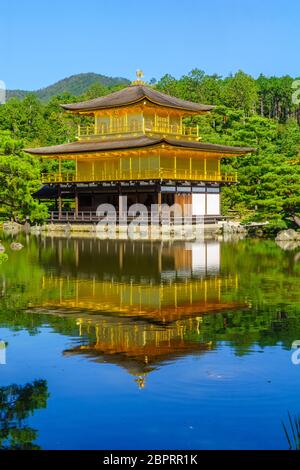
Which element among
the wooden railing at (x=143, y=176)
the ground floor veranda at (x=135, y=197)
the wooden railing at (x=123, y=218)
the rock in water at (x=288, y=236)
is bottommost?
the rock in water at (x=288, y=236)

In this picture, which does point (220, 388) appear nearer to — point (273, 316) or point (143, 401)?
point (143, 401)

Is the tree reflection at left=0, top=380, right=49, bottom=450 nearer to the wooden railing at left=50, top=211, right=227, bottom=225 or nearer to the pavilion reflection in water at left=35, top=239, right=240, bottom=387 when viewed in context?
the pavilion reflection in water at left=35, top=239, right=240, bottom=387

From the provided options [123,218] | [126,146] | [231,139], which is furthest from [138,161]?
[231,139]

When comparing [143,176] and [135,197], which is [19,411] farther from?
[135,197]

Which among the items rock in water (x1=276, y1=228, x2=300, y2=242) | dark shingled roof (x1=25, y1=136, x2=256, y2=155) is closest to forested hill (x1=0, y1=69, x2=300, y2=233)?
rock in water (x1=276, y1=228, x2=300, y2=242)

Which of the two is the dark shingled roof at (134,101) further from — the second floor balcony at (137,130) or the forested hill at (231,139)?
the forested hill at (231,139)

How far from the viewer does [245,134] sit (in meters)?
60.6

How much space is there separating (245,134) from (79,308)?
44534 mm

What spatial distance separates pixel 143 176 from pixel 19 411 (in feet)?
136

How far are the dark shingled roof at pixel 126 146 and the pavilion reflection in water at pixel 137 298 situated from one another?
16.5m

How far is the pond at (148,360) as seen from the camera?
940 cm

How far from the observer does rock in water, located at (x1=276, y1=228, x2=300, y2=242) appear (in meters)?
43.8

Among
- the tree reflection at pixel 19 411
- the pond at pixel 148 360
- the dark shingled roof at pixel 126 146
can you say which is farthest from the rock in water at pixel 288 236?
the tree reflection at pixel 19 411
